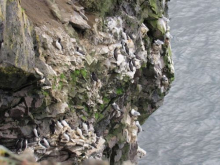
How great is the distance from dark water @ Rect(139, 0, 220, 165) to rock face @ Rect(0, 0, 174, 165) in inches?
731

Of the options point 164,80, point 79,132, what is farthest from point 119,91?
point 164,80

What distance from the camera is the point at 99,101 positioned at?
1789 centimetres

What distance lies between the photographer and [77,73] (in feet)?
54.9

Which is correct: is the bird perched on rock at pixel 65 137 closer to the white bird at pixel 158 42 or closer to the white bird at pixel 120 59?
the white bird at pixel 120 59

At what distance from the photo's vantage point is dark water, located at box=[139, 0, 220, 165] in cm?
4059

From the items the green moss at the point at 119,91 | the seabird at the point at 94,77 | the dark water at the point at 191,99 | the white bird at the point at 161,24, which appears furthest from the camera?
the dark water at the point at 191,99

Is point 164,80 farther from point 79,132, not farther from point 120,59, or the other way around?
point 79,132

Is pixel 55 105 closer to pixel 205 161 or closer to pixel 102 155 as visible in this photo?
pixel 102 155

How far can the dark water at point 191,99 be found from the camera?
4059 centimetres

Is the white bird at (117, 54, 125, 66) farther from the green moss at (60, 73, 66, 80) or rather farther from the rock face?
the green moss at (60, 73, 66, 80)

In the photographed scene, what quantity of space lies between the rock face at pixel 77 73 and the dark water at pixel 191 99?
18558 mm

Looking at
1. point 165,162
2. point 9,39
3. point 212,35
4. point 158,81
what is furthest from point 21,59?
point 212,35

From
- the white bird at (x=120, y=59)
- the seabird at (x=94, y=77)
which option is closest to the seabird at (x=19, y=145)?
the seabird at (x=94, y=77)

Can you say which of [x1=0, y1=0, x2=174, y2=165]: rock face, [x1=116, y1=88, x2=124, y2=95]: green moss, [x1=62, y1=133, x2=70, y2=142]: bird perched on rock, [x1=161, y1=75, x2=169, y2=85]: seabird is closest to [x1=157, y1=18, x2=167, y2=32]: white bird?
[x1=0, y1=0, x2=174, y2=165]: rock face
